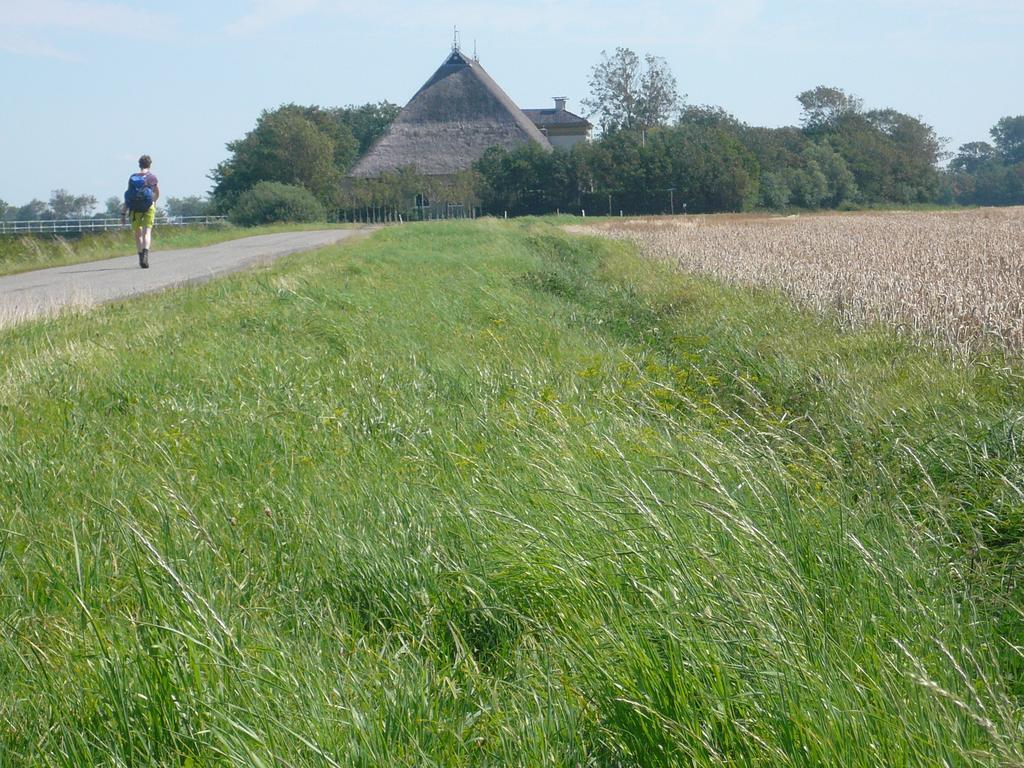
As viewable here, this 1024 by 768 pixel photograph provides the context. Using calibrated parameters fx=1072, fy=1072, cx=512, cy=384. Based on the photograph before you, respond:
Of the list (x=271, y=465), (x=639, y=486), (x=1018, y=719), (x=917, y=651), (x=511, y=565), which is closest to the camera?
(x=1018, y=719)

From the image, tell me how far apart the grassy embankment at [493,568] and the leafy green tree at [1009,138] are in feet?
424

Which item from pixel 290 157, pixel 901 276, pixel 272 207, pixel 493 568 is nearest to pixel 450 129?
pixel 290 157

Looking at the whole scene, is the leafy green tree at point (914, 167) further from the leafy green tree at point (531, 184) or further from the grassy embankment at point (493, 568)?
the grassy embankment at point (493, 568)

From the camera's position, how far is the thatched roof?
86.7m

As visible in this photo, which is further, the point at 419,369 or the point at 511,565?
the point at 419,369

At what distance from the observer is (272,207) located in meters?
64.6

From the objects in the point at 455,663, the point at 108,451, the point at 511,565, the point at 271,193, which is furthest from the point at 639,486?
the point at 271,193

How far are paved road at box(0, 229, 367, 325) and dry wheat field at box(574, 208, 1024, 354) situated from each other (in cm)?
797

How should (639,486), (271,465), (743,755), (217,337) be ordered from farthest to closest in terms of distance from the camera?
(217,337) < (271,465) < (639,486) < (743,755)

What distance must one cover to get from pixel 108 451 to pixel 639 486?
2.59 m

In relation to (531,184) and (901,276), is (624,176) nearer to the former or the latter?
(531,184)

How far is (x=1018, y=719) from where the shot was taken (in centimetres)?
275

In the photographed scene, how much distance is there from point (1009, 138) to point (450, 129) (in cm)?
7354

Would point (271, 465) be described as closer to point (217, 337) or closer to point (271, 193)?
point (217, 337)
